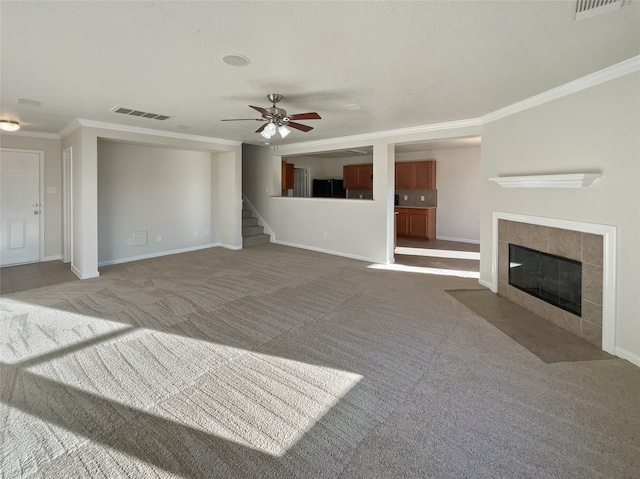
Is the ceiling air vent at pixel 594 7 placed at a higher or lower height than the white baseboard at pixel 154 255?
higher

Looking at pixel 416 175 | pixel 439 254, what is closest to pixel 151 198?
pixel 439 254

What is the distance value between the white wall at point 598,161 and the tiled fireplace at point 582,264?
0.39ft

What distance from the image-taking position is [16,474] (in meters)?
1.58

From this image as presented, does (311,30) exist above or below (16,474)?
above

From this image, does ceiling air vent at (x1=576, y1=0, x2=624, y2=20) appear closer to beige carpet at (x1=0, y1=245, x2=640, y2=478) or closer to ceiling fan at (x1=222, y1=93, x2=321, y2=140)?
ceiling fan at (x1=222, y1=93, x2=321, y2=140)

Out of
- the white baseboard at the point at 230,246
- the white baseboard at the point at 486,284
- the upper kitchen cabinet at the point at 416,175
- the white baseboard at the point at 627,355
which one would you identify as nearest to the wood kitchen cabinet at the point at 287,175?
the white baseboard at the point at 230,246

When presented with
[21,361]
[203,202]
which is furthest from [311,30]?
[203,202]

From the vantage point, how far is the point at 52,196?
20.3 ft

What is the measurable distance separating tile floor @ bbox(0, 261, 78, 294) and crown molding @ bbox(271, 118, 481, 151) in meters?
5.00

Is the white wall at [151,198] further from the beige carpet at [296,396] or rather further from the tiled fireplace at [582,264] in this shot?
the tiled fireplace at [582,264]

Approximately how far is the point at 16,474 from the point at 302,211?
6.57m

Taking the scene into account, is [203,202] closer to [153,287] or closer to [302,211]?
[302,211]

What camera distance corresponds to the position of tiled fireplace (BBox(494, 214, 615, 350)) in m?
2.92

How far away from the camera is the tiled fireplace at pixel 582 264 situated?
2924 mm
